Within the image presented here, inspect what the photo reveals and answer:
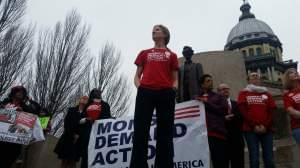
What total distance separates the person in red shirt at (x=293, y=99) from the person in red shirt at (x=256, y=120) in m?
0.29

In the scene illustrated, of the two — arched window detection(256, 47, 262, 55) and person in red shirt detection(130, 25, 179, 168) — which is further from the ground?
arched window detection(256, 47, 262, 55)

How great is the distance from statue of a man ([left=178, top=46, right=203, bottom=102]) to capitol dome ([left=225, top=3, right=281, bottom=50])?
210 feet

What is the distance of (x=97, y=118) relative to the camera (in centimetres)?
648

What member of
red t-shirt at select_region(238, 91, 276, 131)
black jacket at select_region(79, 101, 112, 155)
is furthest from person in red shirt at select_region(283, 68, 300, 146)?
black jacket at select_region(79, 101, 112, 155)

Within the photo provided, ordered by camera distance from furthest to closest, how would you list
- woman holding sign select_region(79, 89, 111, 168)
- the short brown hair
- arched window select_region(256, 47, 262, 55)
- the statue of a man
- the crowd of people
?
arched window select_region(256, 47, 262, 55) < the statue of a man < woman holding sign select_region(79, 89, 111, 168) < the short brown hair < the crowd of people

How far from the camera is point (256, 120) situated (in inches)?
218

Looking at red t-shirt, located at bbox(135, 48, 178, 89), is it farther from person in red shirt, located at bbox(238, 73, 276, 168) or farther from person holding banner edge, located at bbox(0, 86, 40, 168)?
person holding banner edge, located at bbox(0, 86, 40, 168)

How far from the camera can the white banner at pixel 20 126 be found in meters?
5.88

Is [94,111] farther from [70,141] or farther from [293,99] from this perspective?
[293,99]

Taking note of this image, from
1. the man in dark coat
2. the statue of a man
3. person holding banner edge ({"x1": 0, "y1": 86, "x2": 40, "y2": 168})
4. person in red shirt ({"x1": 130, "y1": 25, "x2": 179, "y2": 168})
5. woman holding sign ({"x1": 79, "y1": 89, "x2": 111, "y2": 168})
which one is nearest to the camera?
person in red shirt ({"x1": 130, "y1": 25, "x2": 179, "y2": 168})

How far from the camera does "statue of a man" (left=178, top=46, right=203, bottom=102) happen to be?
22.6 feet

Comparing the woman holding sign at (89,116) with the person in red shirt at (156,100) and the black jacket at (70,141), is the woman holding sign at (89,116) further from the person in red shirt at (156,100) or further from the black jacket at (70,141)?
the person in red shirt at (156,100)

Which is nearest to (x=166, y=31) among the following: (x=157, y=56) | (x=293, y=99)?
(x=157, y=56)

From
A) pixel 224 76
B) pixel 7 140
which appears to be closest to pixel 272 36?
pixel 224 76
